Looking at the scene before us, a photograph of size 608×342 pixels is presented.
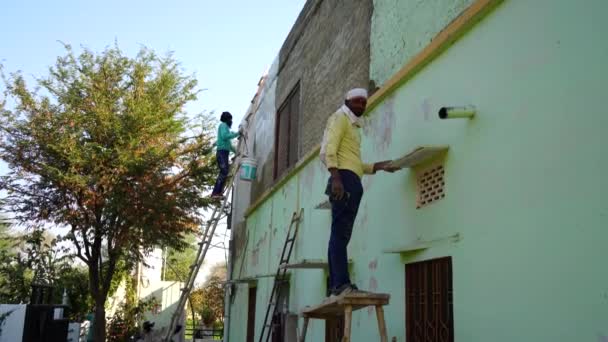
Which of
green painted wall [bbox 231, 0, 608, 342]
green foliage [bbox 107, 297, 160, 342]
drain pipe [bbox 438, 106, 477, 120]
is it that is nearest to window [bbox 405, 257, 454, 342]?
green painted wall [bbox 231, 0, 608, 342]

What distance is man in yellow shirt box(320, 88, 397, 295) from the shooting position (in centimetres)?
464

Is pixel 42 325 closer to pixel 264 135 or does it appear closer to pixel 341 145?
pixel 264 135

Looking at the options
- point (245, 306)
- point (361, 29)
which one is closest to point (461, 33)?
point (361, 29)

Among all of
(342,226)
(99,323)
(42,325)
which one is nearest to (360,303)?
(342,226)

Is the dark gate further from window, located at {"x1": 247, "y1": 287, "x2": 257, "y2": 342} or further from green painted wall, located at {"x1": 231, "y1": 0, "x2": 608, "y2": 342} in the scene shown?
green painted wall, located at {"x1": 231, "y1": 0, "x2": 608, "y2": 342}

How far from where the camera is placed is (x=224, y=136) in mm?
12094

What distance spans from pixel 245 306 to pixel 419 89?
766cm

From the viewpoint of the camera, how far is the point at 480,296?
3.98 metres

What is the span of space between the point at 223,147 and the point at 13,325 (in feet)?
18.0

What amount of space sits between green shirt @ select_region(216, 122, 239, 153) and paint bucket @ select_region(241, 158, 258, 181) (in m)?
0.45

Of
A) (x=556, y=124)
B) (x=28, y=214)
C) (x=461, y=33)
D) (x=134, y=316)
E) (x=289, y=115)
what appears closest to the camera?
(x=556, y=124)

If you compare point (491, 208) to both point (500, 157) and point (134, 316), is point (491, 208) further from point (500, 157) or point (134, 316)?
point (134, 316)

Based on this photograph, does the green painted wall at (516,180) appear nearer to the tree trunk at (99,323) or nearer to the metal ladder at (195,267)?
the metal ladder at (195,267)

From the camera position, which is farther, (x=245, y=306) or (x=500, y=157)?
(x=245, y=306)
